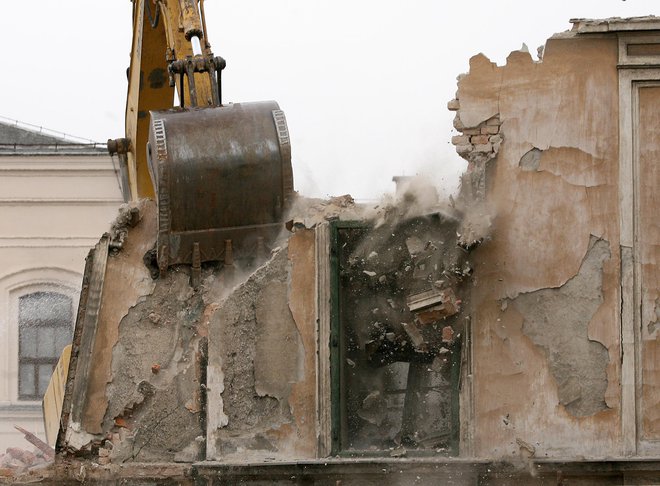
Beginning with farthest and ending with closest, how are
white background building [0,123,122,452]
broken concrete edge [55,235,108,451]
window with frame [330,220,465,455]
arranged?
1. white background building [0,123,122,452]
2. broken concrete edge [55,235,108,451]
3. window with frame [330,220,465,455]

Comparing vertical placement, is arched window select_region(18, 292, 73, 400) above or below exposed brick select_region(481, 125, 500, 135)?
below

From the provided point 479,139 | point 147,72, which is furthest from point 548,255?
point 147,72

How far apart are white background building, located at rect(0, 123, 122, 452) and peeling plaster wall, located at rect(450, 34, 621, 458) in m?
16.0

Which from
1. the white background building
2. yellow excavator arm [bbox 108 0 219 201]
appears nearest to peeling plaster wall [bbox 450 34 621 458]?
yellow excavator arm [bbox 108 0 219 201]

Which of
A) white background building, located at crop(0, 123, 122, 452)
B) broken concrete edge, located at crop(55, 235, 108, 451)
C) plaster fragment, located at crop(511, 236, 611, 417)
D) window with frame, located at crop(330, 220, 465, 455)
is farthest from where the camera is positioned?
white background building, located at crop(0, 123, 122, 452)

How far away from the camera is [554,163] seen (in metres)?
11.5

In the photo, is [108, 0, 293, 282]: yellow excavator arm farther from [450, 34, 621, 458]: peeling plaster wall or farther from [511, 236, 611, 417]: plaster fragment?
[511, 236, 611, 417]: plaster fragment

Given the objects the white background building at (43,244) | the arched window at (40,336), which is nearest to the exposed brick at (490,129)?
the white background building at (43,244)

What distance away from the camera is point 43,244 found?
88.5 ft

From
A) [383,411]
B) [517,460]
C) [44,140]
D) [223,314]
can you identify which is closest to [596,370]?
[517,460]

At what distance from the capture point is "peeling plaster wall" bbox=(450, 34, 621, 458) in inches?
445

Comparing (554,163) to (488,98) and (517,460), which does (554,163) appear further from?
(517,460)

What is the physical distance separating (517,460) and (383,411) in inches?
40.7

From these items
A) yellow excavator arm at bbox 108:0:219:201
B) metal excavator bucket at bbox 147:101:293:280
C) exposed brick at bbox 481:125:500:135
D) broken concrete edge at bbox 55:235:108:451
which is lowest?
broken concrete edge at bbox 55:235:108:451
